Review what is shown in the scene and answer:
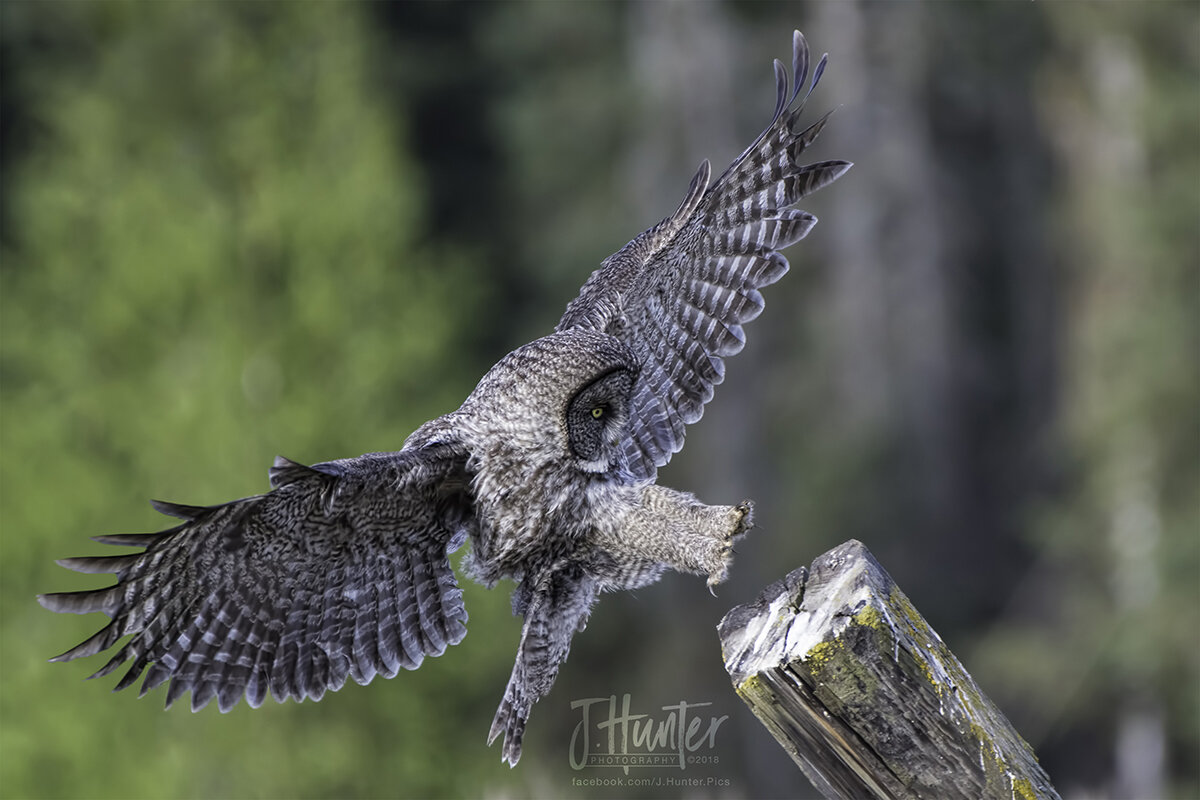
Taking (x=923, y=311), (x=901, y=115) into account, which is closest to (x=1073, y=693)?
(x=923, y=311)

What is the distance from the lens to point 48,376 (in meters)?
12.6

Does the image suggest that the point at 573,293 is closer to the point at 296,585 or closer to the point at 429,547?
the point at 429,547

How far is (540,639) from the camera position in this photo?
3.56m

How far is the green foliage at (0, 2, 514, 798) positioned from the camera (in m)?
11.1

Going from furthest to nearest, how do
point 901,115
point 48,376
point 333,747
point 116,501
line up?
point 901,115 < point 48,376 < point 116,501 < point 333,747

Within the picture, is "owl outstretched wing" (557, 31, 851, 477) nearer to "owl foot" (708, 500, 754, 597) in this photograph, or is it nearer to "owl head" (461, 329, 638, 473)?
"owl head" (461, 329, 638, 473)

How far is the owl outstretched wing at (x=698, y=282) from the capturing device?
406 centimetres

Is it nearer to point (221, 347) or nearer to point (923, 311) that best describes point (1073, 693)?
point (923, 311)

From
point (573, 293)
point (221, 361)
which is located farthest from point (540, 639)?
point (573, 293)

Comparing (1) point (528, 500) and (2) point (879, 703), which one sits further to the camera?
(1) point (528, 500)

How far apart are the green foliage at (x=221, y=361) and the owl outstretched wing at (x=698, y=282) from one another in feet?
22.7

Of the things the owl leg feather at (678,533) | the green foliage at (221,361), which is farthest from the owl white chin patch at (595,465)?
the green foliage at (221,361)

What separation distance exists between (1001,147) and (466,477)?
67.7 feet

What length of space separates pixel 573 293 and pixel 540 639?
17100 mm
